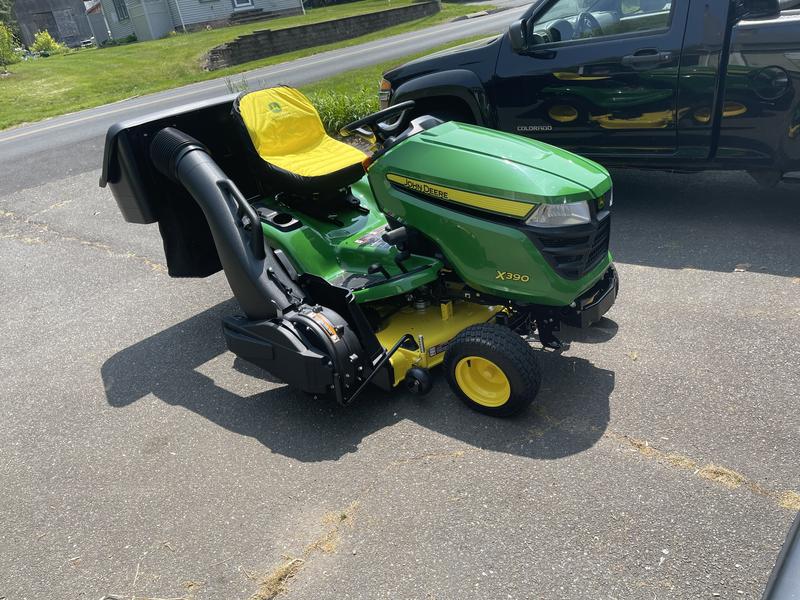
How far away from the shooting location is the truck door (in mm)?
5109

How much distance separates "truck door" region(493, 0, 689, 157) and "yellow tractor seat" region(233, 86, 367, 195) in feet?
6.30

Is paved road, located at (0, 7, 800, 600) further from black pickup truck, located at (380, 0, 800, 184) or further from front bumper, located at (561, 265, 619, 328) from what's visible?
black pickup truck, located at (380, 0, 800, 184)

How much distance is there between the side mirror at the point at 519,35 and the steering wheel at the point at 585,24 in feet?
1.25

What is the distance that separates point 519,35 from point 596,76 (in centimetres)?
69

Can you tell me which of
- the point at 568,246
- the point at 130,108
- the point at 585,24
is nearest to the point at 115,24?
the point at 130,108

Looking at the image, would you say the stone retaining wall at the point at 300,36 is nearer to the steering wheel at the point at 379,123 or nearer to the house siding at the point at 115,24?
the house siding at the point at 115,24

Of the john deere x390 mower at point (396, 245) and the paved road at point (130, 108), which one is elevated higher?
the john deere x390 mower at point (396, 245)

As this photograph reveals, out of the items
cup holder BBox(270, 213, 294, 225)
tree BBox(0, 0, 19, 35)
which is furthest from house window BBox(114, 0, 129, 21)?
cup holder BBox(270, 213, 294, 225)

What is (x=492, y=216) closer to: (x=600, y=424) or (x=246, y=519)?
(x=600, y=424)


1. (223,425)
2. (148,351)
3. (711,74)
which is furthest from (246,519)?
(711,74)

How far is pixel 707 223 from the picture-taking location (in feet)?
17.5

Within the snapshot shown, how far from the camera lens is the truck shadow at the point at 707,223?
15.7ft

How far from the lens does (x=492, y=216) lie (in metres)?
3.30

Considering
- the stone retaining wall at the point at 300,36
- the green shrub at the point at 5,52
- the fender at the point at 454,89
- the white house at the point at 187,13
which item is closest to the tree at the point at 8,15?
the white house at the point at 187,13
